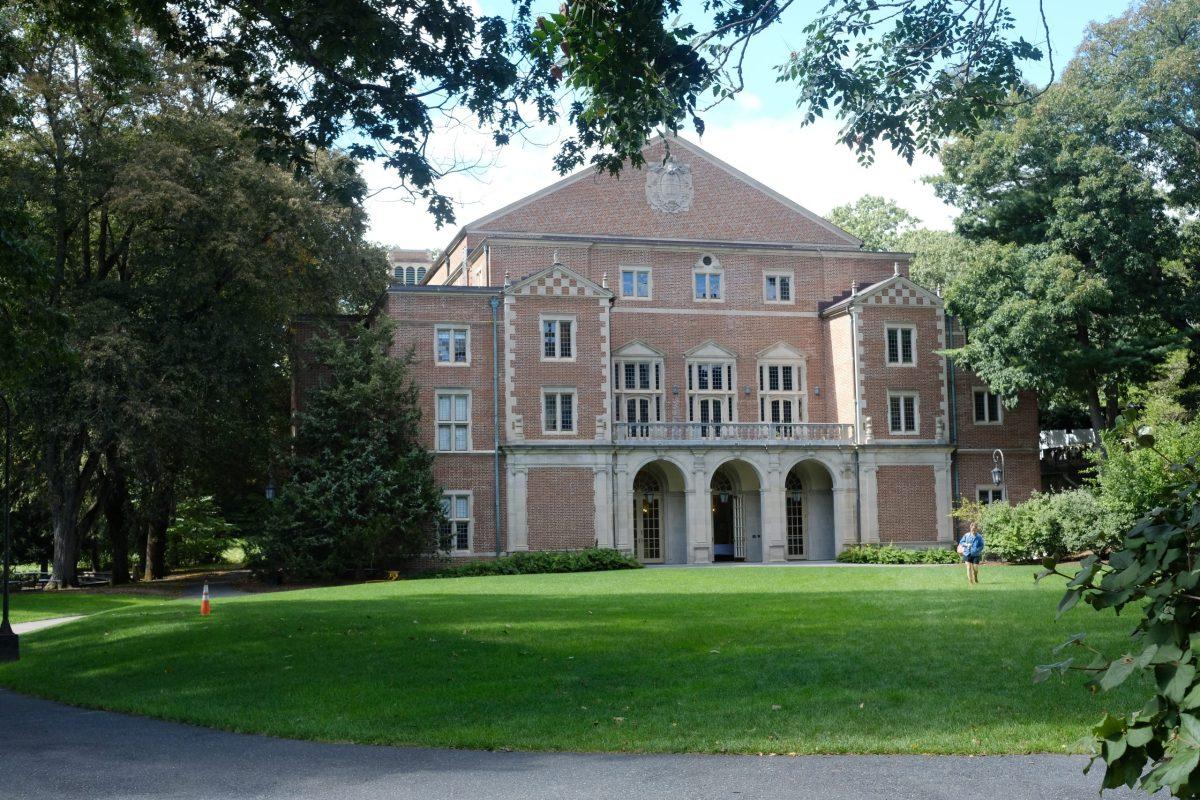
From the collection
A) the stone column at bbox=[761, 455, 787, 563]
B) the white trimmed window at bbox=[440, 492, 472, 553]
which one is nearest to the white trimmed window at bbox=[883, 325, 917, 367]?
the stone column at bbox=[761, 455, 787, 563]

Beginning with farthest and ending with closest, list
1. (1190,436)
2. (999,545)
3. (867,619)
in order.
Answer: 1. (999,545)
2. (1190,436)
3. (867,619)

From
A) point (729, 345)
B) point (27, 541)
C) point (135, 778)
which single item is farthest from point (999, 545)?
point (27, 541)

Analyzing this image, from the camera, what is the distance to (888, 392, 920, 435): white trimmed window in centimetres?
4284

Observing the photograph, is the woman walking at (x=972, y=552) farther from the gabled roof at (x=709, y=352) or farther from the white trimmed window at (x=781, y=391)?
the gabled roof at (x=709, y=352)

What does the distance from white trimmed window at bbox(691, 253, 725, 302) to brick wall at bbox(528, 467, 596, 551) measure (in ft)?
30.1

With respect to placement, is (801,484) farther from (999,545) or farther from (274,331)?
(274,331)

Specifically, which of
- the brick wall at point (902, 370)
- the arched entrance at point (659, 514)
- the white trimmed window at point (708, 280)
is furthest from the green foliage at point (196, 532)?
the brick wall at point (902, 370)

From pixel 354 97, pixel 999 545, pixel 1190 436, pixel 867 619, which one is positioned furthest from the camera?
pixel 999 545

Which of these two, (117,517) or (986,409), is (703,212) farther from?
(117,517)

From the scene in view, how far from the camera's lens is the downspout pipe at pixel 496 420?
1553 inches

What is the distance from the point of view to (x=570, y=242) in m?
43.1

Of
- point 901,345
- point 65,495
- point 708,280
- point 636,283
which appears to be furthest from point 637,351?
point 65,495

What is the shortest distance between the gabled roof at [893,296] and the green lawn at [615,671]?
22.4 metres

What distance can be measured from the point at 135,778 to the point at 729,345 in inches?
1437
